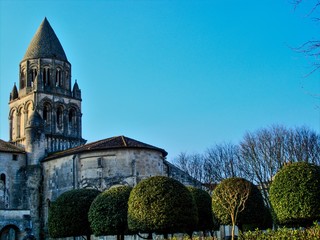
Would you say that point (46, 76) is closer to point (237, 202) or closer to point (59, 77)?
point (59, 77)

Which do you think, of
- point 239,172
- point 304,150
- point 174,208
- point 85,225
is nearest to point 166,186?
point 174,208

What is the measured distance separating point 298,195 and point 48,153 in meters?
32.9

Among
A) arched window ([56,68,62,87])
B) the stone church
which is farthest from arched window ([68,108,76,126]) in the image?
arched window ([56,68,62,87])

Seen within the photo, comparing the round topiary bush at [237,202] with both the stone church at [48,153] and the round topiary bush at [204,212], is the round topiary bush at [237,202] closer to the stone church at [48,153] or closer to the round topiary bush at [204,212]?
the round topiary bush at [204,212]

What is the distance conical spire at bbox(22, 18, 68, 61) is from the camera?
5731 centimetres

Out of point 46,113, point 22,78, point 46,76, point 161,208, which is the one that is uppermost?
point 22,78

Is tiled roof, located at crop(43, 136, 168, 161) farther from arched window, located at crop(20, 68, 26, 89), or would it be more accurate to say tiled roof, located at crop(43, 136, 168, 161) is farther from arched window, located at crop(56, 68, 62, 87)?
arched window, located at crop(20, 68, 26, 89)

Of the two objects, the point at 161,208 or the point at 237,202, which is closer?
the point at 237,202

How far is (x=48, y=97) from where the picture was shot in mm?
55844

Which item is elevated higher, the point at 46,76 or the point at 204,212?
the point at 46,76

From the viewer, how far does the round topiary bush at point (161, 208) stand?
28.4m

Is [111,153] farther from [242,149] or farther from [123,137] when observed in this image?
[242,149]

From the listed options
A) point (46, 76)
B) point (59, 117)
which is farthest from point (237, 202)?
point (46, 76)

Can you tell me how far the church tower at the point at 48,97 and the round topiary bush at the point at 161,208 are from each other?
1025 inches
